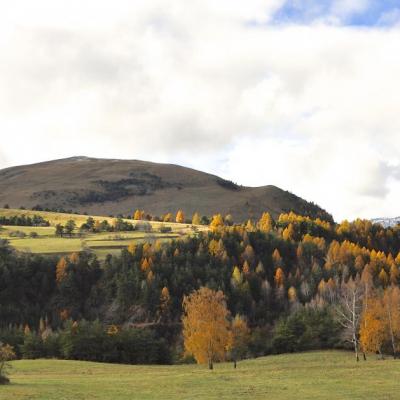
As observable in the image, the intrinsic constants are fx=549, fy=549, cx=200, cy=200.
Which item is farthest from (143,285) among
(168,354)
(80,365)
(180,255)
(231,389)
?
(231,389)

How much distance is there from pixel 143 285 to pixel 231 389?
123835 millimetres

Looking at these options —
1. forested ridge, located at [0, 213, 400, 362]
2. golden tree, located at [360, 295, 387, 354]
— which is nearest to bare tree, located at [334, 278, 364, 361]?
golden tree, located at [360, 295, 387, 354]

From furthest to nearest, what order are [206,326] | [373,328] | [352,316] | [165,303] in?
[165,303] < [352,316] < [373,328] < [206,326]

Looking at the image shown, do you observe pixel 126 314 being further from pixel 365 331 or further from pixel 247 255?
pixel 365 331

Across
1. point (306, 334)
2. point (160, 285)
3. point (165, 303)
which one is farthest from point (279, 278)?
point (306, 334)

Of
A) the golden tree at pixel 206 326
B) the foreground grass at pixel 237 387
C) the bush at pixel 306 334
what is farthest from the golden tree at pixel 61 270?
the foreground grass at pixel 237 387

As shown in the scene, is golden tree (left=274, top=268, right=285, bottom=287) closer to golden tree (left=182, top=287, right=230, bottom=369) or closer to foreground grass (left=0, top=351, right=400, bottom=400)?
golden tree (left=182, top=287, right=230, bottom=369)

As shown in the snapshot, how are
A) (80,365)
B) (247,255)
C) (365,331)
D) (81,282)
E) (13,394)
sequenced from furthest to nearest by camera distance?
(247,255)
(81,282)
(365,331)
(80,365)
(13,394)

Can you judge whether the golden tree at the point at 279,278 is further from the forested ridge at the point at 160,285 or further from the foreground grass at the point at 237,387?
the foreground grass at the point at 237,387

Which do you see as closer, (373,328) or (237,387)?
(237,387)

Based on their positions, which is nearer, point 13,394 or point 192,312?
point 13,394

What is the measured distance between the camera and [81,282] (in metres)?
175

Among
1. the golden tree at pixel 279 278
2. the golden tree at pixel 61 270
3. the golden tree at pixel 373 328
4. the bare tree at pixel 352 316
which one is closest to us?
the bare tree at pixel 352 316

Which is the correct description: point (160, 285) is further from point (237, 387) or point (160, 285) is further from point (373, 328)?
point (237, 387)
